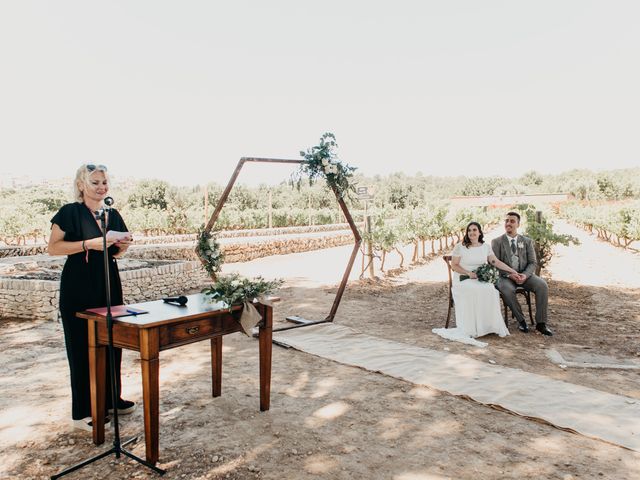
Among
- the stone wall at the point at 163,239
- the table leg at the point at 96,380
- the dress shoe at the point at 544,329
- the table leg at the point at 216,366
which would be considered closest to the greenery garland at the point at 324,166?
the stone wall at the point at 163,239

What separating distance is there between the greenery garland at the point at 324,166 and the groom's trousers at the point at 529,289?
2133 millimetres

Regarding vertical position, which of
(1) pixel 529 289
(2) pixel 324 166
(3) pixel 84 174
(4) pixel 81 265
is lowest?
(1) pixel 529 289

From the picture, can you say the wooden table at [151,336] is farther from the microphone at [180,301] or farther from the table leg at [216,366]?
the table leg at [216,366]

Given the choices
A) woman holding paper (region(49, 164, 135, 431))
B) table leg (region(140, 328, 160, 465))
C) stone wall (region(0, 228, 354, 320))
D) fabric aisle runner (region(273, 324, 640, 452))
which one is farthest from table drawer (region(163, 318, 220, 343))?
stone wall (region(0, 228, 354, 320))

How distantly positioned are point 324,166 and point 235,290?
3.01 metres

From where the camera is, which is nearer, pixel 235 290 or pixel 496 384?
pixel 235 290

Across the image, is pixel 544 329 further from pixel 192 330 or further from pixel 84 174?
pixel 84 174

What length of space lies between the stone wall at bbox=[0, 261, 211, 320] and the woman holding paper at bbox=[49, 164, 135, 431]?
394 centimetres

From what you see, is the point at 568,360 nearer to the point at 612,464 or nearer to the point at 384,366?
the point at 384,366

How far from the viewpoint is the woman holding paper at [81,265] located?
2.70 meters

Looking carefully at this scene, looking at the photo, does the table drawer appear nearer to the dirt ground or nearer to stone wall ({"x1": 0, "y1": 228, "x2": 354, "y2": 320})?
the dirt ground

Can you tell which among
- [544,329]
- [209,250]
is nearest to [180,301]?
[209,250]

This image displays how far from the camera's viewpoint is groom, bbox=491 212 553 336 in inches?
210

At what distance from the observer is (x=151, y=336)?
7.68 feet
